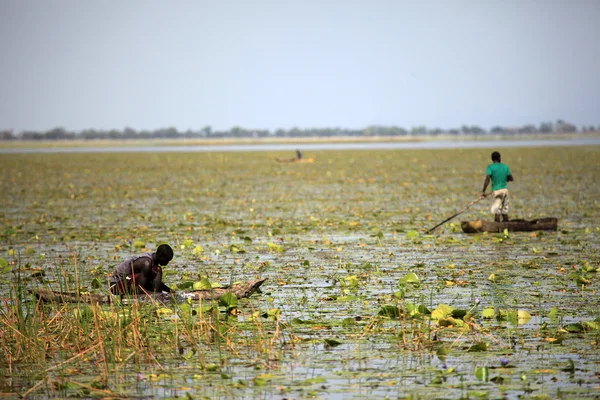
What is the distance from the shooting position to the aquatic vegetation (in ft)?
30.0

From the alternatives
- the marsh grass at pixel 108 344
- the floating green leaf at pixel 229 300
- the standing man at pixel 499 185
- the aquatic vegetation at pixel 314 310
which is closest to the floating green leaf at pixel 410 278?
the aquatic vegetation at pixel 314 310

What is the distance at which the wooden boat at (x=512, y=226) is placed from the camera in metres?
21.7

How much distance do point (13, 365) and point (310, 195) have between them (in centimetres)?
2653

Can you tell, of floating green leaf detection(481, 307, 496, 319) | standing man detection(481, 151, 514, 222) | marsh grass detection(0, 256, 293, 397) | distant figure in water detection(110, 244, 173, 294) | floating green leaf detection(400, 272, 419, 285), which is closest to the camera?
marsh grass detection(0, 256, 293, 397)

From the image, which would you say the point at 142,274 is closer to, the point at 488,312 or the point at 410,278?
the point at 410,278

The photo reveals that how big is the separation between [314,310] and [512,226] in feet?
34.9

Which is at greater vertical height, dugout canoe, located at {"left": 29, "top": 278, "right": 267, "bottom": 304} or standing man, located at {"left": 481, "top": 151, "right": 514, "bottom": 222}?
standing man, located at {"left": 481, "top": 151, "right": 514, "bottom": 222}

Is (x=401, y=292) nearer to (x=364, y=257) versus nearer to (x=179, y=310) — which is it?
(x=179, y=310)

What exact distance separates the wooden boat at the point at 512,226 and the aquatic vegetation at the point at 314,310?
0.31 meters

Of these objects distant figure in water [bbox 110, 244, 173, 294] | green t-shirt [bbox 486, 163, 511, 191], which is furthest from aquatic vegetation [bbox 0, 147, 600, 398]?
green t-shirt [bbox 486, 163, 511, 191]

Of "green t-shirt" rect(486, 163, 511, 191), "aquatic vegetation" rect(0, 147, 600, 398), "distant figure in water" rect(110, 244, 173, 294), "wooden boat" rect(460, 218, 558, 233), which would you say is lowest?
"aquatic vegetation" rect(0, 147, 600, 398)

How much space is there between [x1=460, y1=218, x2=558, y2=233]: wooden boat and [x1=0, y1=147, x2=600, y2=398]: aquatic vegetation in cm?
31

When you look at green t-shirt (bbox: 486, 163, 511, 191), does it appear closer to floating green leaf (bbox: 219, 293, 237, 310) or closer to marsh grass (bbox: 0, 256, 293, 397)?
floating green leaf (bbox: 219, 293, 237, 310)

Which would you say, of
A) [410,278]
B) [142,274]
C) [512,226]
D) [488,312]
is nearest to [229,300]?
[142,274]
